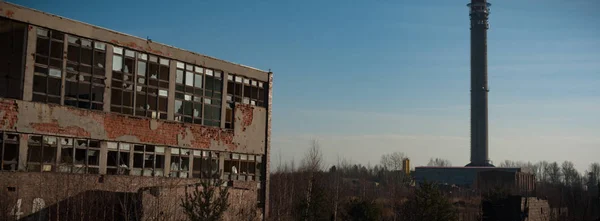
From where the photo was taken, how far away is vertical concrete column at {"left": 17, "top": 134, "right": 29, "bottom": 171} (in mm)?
22828

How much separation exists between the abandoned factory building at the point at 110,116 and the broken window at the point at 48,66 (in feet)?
0.12

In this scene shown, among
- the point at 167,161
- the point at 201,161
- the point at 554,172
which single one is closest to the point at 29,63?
the point at 167,161

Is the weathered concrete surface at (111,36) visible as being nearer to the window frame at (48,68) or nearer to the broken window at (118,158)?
the window frame at (48,68)

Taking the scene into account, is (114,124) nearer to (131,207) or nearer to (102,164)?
(102,164)

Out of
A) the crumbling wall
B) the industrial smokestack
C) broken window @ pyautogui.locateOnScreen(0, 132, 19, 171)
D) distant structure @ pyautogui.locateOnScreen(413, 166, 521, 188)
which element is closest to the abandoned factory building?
broken window @ pyautogui.locateOnScreen(0, 132, 19, 171)

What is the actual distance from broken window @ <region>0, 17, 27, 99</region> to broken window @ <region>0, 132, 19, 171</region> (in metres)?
1.40

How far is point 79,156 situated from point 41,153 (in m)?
1.72

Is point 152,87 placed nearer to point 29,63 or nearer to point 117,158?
point 117,158

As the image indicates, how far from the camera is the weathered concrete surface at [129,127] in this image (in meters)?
22.9

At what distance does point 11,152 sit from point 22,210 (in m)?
1.99

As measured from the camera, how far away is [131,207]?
2155cm

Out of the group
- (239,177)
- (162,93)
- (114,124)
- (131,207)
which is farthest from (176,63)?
(131,207)

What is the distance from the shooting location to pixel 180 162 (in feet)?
96.3

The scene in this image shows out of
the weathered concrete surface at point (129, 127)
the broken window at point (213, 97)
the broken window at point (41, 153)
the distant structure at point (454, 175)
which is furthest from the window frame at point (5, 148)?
the distant structure at point (454, 175)
